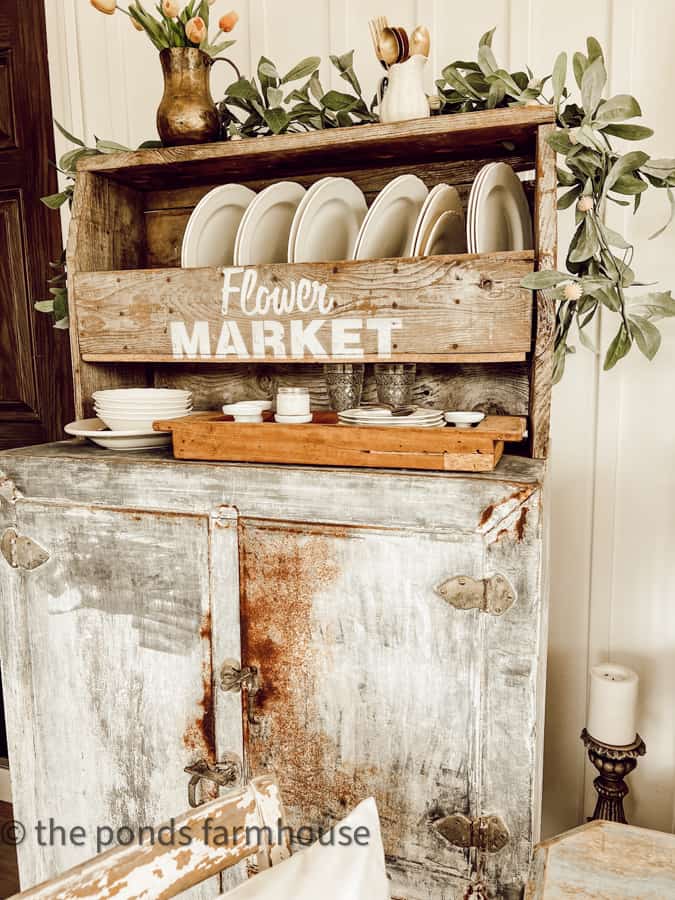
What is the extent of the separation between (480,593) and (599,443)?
2.42 feet

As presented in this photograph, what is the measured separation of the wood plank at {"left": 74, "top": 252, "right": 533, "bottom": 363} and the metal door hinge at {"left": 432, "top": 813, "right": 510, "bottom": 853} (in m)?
0.80

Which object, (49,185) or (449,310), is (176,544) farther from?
(49,185)

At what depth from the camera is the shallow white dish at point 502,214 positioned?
1.31 meters

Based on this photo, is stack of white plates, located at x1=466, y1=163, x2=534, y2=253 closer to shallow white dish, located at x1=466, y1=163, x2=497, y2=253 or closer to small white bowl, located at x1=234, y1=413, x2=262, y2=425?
shallow white dish, located at x1=466, y1=163, x2=497, y2=253

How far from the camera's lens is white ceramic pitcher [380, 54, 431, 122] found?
133 centimetres

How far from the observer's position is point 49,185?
2.10 metres

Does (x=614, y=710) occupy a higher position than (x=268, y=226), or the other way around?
(x=268, y=226)

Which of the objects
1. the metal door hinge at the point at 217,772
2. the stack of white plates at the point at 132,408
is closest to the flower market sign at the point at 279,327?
the stack of white plates at the point at 132,408

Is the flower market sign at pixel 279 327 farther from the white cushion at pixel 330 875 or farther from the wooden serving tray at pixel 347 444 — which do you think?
the white cushion at pixel 330 875

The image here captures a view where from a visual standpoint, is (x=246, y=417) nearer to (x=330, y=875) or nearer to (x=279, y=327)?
(x=279, y=327)

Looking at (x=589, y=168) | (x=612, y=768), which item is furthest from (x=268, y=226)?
(x=612, y=768)

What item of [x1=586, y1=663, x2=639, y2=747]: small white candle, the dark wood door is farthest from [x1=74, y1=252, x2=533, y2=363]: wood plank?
[x1=586, y1=663, x2=639, y2=747]: small white candle

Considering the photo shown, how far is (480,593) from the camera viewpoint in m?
1.14

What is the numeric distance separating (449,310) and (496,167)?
1.01 ft
